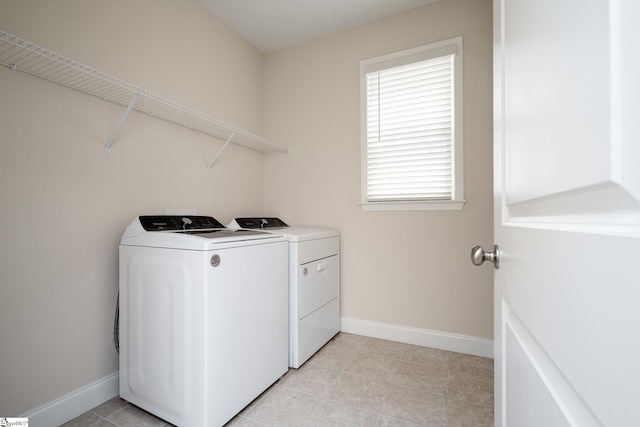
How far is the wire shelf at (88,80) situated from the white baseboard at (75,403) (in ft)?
4.25

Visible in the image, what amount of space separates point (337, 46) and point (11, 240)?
102 inches

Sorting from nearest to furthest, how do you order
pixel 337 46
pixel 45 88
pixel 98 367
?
pixel 45 88, pixel 98 367, pixel 337 46

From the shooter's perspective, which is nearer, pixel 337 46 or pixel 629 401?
pixel 629 401

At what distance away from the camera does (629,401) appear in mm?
226

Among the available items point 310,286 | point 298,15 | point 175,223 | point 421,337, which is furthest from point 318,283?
point 298,15

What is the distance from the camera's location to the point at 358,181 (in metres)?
2.42

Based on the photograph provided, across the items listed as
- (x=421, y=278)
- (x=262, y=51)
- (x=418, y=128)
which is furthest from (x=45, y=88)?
(x=421, y=278)

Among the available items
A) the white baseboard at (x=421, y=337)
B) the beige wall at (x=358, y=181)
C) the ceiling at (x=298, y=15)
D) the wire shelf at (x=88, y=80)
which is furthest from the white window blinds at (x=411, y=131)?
the wire shelf at (x=88, y=80)

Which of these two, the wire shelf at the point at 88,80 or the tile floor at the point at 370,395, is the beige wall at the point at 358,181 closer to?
the tile floor at the point at 370,395

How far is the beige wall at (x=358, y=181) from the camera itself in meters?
2.01

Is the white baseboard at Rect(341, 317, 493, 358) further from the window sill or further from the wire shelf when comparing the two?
the wire shelf

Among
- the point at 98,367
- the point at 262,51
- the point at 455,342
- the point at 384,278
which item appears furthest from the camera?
the point at 262,51

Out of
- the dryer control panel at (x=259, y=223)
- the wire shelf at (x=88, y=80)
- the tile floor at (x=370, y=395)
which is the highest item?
the wire shelf at (x=88, y=80)

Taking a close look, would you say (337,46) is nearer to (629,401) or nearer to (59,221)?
(59,221)
